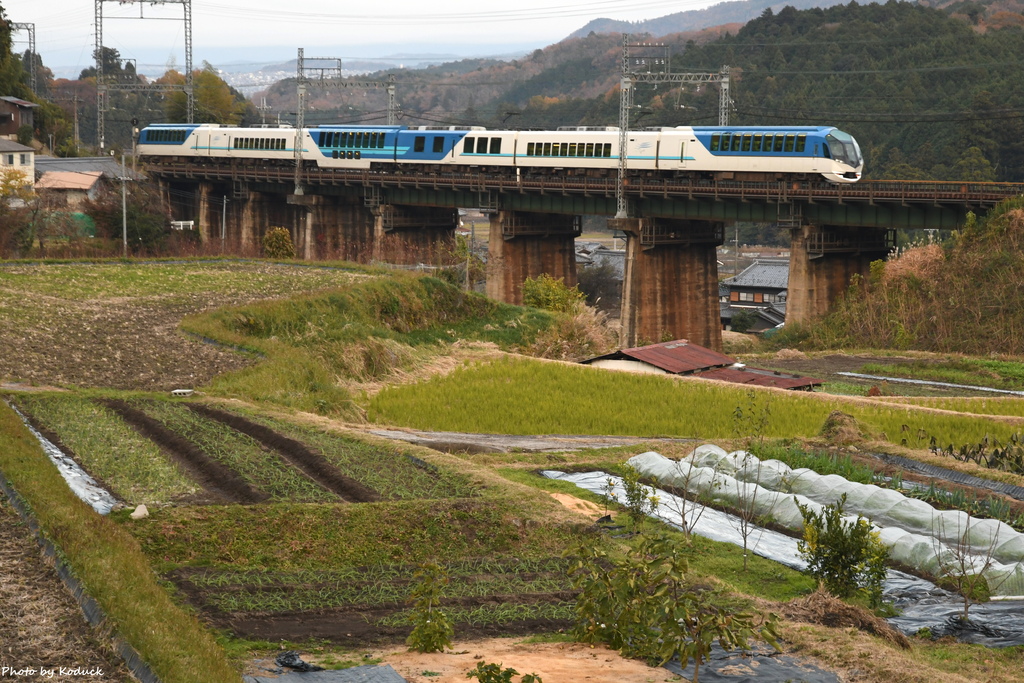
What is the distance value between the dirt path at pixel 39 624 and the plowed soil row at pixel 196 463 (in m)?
3.59

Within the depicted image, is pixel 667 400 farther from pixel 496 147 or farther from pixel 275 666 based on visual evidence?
pixel 496 147

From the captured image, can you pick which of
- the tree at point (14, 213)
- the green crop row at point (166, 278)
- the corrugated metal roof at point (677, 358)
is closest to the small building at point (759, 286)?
A: the corrugated metal roof at point (677, 358)

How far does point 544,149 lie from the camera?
Answer: 57.7 metres

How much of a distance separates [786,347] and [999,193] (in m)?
10.6

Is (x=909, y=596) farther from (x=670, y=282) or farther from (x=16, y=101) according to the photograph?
(x=16, y=101)

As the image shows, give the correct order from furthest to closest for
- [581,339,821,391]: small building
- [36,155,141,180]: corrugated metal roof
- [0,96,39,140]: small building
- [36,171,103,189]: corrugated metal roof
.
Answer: [0,96,39,140]: small building
[36,155,141,180]: corrugated metal roof
[36,171,103,189]: corrugated metal roof
[581,339,821,391]: small building

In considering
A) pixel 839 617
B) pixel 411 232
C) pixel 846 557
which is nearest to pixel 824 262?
pixel 411 232

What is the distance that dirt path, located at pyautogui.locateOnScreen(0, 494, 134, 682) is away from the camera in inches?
346

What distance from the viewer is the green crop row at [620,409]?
24922 millimetres

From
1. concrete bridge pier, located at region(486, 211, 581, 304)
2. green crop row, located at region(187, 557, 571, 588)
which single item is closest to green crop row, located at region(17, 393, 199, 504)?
green crop row, located at region(187, 557, 571, 588)

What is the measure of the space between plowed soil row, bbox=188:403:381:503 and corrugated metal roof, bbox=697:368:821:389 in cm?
1542

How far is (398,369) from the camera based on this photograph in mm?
31188

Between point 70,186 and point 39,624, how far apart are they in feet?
200

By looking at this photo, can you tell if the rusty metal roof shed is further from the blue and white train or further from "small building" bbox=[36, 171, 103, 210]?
"small building" bbox=[36, 171, 103, 210]
